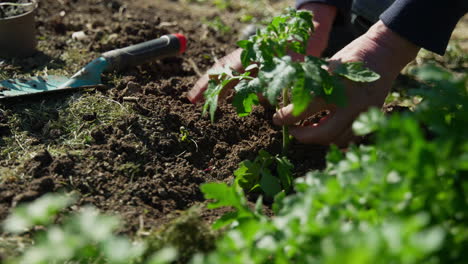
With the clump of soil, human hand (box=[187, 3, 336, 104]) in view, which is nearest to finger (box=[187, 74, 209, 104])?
human hand (box=[187, 3, 336, 104])

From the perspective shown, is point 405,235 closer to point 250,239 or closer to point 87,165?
point 250,239

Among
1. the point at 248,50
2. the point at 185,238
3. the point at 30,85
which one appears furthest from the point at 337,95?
the point at 30,85

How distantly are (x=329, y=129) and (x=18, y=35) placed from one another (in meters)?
2.18

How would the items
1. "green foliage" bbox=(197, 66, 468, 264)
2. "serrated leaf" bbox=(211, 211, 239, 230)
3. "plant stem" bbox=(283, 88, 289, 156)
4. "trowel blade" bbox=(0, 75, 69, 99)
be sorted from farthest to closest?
"trowel blade" bbox=(0, 75, 69, 99)
"plant stem" bbox=(283, 88, 289, 156)
"serrated leaf" bbox=(211, 211, 239, 230)
"green foliage" bbox=(197, 66, 468, 264)

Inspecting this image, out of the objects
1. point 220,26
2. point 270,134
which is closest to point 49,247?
point 270,134

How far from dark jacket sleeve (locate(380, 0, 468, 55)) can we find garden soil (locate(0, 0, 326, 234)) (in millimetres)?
721

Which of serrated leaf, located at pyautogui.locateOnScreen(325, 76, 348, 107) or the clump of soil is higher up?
serrated leaf, located at pyautogui.locateOnScreen(325, 76, 348, 107)

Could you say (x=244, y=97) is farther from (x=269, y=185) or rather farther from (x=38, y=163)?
(x=38, y=163)

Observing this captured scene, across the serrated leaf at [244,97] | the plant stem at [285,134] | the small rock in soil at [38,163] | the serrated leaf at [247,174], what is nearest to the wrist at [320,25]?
the plant stem at [285,134]

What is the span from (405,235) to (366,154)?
53 cm

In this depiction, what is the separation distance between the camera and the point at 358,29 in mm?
3916

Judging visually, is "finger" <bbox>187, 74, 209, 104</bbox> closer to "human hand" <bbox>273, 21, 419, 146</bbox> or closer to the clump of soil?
"human hand" <bbox>273, 21, 419, 146</bbox>

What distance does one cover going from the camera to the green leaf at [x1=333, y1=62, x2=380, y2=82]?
2.20m

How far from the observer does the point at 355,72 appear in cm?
223
